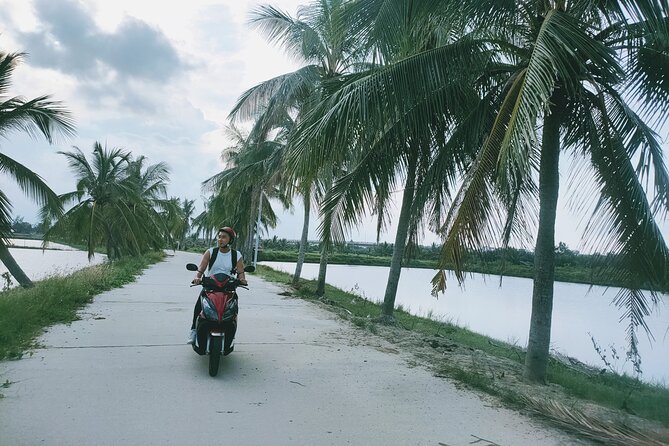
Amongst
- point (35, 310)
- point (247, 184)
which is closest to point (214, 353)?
point (35, 310)

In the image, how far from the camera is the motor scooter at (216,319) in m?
4.84

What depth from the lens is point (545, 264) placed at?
18.3ft

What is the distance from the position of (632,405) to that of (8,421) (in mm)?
5628

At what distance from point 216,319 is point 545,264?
3.70 meters

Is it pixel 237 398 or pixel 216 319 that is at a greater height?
pixel 216 319

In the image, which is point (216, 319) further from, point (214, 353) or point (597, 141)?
point (597, 141)

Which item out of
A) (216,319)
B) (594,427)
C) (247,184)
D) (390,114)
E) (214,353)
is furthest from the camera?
(247,184)

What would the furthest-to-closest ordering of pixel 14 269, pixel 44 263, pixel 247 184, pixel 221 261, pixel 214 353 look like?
pixel 44 263, pixel 247 184, pixel 14 269, pixel 221 261, pixel 214 353

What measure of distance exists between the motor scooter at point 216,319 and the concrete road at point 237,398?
24 cm

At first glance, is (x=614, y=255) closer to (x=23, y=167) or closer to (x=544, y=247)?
(x=544, y=247)

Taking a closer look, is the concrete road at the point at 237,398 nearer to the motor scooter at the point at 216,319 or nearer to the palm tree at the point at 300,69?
the motor scooter at the point at 216,319

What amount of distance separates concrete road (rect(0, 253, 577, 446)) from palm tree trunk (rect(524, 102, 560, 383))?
123cm

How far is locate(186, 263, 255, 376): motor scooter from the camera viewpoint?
484cm

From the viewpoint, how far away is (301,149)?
6.13m
